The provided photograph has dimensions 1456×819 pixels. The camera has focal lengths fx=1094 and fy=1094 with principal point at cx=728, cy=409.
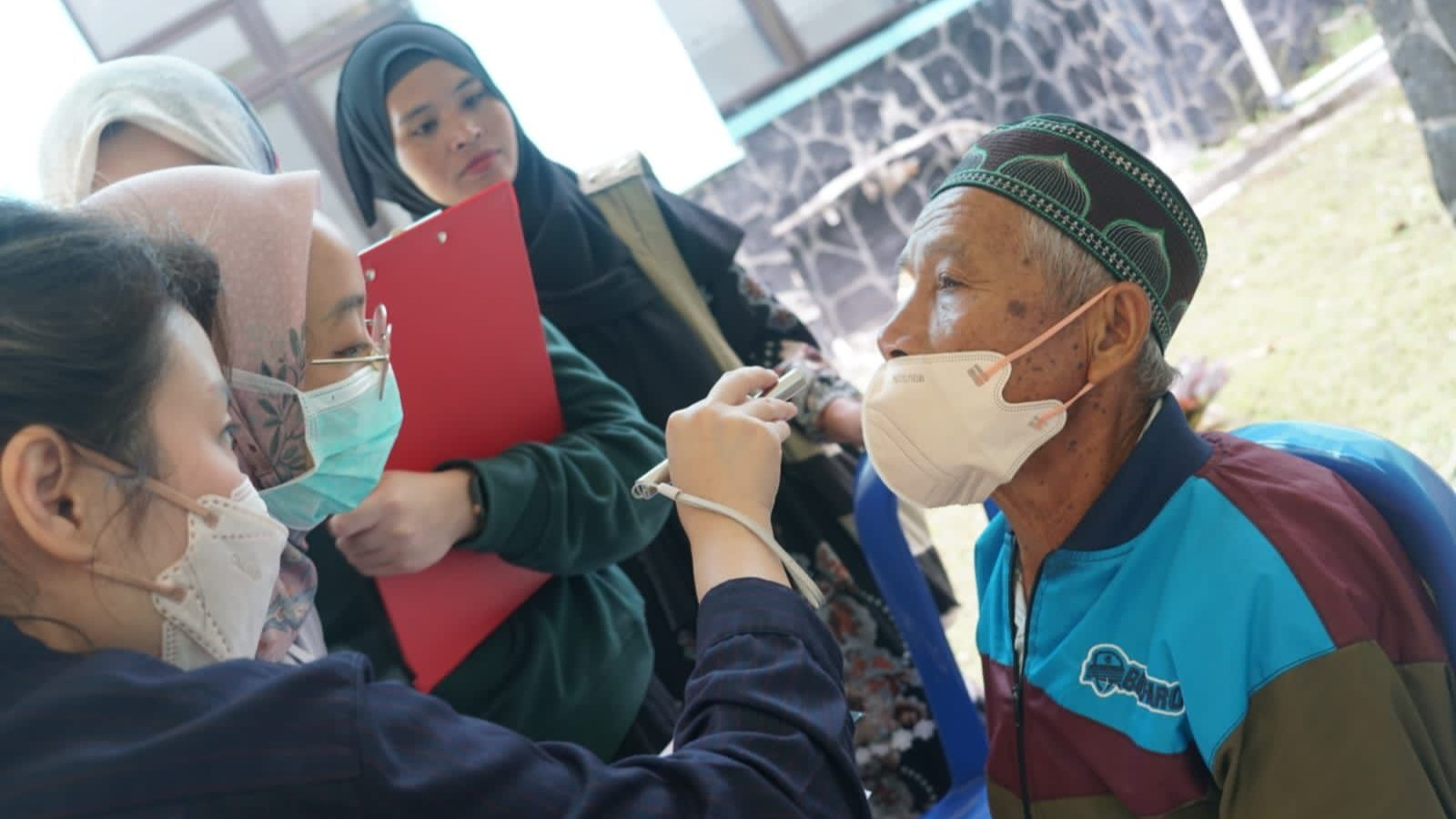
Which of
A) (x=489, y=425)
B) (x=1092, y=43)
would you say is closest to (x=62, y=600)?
(x=489, y=425)

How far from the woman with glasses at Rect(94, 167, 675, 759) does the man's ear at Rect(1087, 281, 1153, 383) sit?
725mm

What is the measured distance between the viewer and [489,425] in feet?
5.71

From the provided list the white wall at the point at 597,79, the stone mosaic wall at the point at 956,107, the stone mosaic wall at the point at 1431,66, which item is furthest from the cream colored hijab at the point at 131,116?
the stone mosaic wall at the point at 956,107

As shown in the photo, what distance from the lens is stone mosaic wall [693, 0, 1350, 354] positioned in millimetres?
6684

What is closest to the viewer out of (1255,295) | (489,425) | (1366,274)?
(489,425)

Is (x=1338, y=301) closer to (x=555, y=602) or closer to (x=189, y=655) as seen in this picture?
(x=555, y=602)

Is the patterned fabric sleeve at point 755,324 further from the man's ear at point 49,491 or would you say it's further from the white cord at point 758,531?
the man's ear at point 49,491

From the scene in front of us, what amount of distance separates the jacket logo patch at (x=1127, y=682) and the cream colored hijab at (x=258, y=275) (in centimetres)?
95

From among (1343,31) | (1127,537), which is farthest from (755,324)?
(1343,31)

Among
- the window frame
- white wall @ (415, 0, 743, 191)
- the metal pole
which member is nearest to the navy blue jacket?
white wall @ (415, 0, 743, 191)

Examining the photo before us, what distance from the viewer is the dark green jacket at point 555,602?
161cm

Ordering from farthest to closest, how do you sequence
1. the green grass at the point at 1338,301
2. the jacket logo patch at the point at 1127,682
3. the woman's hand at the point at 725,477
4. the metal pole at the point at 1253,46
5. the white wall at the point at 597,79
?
the metal pole at the point at 1253,46, the white wall at the point at 597,79, the green grass at the point at 1338,301, the jacket logo patch at the point at 1127,682, the woman's hand at the point at 725,477

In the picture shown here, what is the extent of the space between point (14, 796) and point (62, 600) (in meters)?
0.19

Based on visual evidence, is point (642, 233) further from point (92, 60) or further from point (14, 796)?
point (92, 60)
